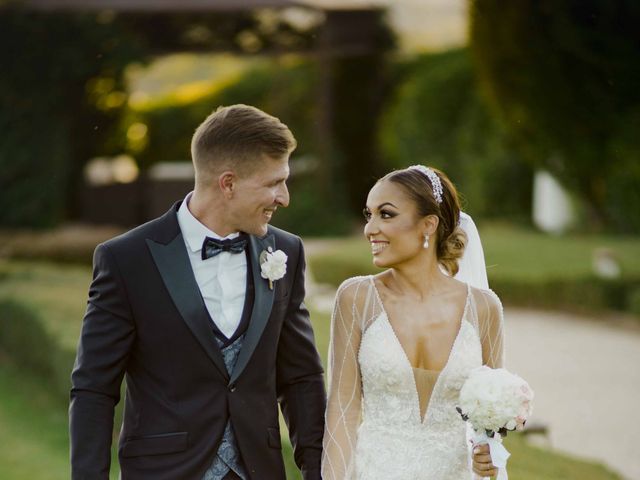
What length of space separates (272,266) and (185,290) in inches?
10.2

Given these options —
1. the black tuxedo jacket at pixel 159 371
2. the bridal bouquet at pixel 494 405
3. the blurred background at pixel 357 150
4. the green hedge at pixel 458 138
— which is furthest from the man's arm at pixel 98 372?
the green hedge at pixel 458 138

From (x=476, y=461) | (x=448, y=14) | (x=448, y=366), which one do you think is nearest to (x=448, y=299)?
(x=448, y=366)

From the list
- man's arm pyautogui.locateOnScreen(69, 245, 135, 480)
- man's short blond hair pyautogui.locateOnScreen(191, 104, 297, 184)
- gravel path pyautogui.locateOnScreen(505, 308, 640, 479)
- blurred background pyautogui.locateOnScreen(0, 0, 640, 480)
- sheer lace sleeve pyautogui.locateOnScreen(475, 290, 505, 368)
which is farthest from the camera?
blurred background pyautogui.locateOnScreen(0, 0, 640, 480)

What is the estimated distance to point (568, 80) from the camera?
39.3 ft

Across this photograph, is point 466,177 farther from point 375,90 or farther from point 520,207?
point 375,90

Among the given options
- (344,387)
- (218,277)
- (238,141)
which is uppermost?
(238,141)

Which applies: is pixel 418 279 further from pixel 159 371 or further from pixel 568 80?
pixel 568 80

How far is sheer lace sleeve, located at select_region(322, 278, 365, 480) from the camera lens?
342 centimetres

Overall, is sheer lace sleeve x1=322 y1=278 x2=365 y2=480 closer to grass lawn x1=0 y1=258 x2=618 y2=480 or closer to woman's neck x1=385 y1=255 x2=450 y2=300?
woman's neck x1=385 y1=255 x2=450 y2=300

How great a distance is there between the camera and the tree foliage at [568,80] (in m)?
11.2

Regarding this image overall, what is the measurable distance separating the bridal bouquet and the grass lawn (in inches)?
86.1

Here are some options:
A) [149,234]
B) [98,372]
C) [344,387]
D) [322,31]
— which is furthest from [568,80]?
[98,372]

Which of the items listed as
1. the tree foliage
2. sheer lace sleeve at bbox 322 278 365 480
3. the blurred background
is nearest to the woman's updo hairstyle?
sheer lace sleeve at bbox 322 278 365 480

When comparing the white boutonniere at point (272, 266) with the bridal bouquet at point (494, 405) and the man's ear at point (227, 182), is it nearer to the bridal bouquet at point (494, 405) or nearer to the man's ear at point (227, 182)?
the man's ear at point (227, 182)
